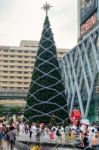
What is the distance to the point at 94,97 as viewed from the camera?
66500 mm

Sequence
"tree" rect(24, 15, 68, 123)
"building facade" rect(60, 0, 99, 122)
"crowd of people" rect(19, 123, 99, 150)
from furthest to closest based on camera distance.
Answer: "building facade" rect(60, 0, 99, 122) < "tree" rect(24, 15, 68, 123) < "crowd of people" rect(19, 123, 99, 150)

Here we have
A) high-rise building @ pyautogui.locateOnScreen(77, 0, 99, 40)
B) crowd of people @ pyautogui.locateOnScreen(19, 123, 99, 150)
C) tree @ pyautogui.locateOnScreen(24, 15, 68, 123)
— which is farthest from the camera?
high-rise building @ pyautogui.locateOnScreen(77, 0, 99, 40)

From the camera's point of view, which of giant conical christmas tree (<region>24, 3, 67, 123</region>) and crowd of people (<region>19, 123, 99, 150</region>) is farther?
giant conical christmas tree (<region>24, 3, 67, 123</region>)

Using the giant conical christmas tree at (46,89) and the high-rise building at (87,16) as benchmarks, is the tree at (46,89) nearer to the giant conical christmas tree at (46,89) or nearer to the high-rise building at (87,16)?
the giant conical christmas tree at (46,89)

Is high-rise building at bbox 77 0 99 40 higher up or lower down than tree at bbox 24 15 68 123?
higher up

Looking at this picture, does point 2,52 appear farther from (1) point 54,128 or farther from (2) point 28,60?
(1) point 54,128

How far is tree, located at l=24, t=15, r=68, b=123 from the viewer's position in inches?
1847

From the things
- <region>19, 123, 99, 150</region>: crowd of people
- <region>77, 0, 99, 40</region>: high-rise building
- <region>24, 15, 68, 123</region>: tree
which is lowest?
<region>19, 123, 99, 150</region>: crowd of people

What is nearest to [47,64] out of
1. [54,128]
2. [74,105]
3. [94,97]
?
[54,128]

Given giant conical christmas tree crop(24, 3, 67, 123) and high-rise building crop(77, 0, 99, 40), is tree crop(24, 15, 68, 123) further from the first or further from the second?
high-rise building crop(77, 0, 99, 40)

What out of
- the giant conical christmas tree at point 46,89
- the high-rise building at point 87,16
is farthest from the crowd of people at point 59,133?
the high-rise building at point 87,16

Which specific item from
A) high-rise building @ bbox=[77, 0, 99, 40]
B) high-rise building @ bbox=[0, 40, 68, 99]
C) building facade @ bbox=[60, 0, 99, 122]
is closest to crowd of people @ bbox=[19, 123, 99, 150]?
building facade @ bbox=[60, 0, 99, 122]

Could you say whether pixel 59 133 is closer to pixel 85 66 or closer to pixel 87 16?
pixel 85 66

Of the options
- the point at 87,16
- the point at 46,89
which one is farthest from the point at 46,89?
the point at 87,16
